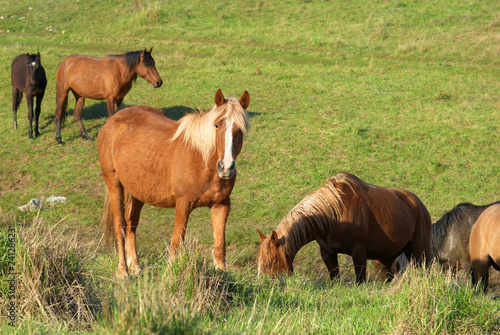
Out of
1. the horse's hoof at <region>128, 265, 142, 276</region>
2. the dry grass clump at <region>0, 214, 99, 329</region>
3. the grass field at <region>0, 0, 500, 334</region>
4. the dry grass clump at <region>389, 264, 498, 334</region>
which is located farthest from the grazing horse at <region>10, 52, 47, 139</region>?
the dry grass clump at <region>389, 264, 498, 334</region>

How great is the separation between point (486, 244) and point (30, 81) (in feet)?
33.6

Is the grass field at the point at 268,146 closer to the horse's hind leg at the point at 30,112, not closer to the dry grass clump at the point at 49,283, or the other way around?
the dry grass clump at the point at 49,283

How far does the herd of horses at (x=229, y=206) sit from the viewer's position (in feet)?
16.3

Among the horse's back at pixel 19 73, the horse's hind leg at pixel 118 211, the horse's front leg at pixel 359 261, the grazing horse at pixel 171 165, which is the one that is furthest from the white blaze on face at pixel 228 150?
the horse's back at pixel 19 73

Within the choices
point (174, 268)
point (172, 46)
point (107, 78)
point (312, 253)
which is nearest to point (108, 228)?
point (174, 268)

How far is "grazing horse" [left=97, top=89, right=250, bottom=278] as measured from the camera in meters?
4.77

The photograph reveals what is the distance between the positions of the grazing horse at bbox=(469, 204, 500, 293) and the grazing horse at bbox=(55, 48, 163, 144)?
7.77 m

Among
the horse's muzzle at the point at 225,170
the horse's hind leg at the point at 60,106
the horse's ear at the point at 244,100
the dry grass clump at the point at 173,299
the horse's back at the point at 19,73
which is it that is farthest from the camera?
the horse's back at the point at 19,73

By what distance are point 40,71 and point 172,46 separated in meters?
7.37

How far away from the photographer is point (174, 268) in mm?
3992

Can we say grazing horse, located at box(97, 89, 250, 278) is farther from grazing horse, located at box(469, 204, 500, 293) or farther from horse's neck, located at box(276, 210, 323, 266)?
grazing horse, located at box(469, 204, 500, 293)

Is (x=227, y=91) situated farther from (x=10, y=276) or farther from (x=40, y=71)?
(x=10, y=276)

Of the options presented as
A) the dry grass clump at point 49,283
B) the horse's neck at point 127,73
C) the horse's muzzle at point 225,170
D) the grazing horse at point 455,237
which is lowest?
the grazing horse at point 455,237

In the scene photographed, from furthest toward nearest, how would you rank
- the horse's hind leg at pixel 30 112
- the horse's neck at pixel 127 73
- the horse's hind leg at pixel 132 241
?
the horse's hind leg at pixel 30 112 < the horse's neck at pixel 127 73 < the horse's hind leg at pixel 132 241
